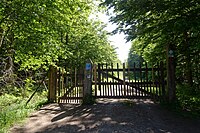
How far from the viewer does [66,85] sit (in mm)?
9430

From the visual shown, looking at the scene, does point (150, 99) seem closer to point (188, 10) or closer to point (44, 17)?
point (188, 10)

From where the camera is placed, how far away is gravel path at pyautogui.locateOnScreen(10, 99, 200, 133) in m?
5.54

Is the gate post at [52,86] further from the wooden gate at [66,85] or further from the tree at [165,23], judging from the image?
the tree at [165,23]

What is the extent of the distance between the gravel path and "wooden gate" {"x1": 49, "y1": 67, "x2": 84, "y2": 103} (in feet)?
3.84

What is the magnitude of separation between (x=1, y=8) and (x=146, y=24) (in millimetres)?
5117

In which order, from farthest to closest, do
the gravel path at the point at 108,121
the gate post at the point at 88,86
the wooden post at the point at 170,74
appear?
the gate post at the point at 88,86, the wooden post at the point at 170,74, the gravel path at the point at 108,121

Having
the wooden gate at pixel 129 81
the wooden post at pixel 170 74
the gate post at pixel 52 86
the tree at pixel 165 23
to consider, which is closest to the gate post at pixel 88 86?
the wooden gate at pixel 129 81

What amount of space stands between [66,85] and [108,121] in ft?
12.3

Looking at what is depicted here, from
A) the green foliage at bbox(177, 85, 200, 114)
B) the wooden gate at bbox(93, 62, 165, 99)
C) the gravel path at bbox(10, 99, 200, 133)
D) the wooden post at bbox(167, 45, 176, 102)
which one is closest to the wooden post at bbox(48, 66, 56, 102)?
the gravel path at bbox(10, 99, 200, 133)

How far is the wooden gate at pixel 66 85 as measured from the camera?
9242 mm

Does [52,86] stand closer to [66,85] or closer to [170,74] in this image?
[66,85]

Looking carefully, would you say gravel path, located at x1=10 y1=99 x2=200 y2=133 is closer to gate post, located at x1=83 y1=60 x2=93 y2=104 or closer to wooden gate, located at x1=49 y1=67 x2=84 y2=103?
gate post, located at x1=83 y1=60 x2=93 y2=104

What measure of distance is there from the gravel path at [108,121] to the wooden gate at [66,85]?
1.17m

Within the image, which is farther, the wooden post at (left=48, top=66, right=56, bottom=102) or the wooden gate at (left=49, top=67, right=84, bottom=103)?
the wooden post at (left=48, top=66, right=56, bottom=102)
